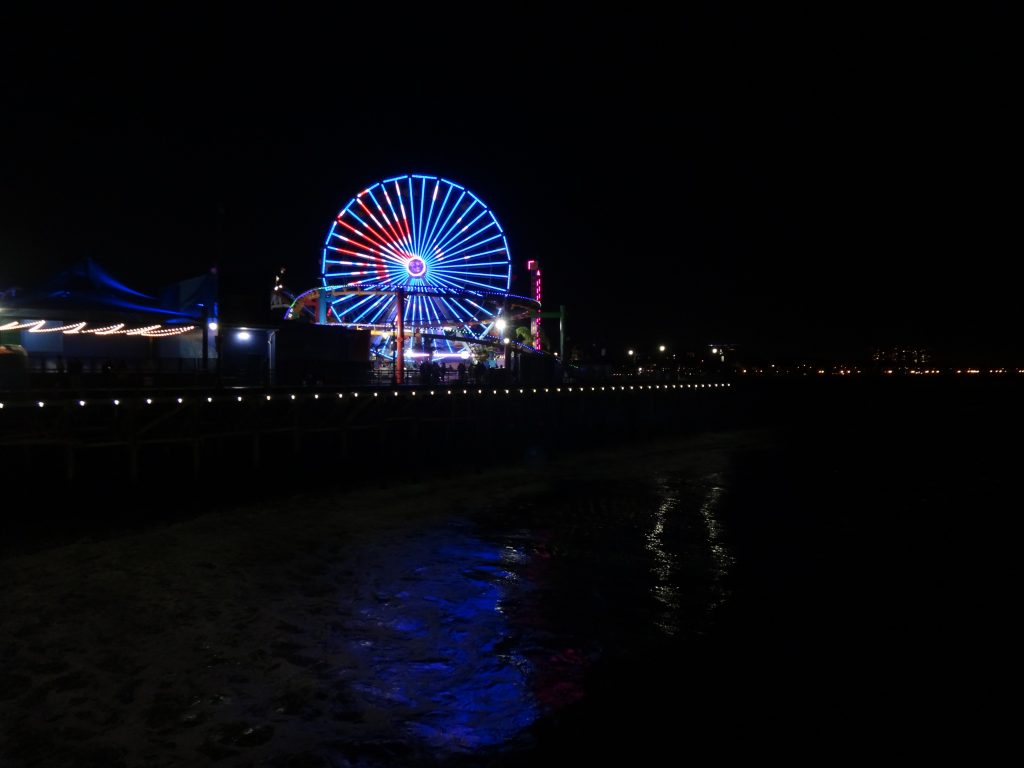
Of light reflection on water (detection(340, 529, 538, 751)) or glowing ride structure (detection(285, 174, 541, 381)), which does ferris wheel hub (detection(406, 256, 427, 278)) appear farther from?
light reflection on water (detection(340, 529, 538, 751))

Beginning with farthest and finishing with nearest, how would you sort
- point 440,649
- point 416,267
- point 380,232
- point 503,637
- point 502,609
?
point 416,267
point 380,232
point 502,609
point 503,637
point 440,649

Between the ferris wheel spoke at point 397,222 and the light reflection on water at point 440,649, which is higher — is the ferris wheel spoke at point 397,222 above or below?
above

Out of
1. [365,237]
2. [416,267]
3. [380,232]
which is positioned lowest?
[416,267]

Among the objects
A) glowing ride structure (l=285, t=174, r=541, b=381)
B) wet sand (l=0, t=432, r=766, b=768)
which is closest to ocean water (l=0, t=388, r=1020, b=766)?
wet sand (l=0, t=432, r=766, b=768)

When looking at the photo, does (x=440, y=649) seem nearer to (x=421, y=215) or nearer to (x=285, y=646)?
(x=285, y=646)

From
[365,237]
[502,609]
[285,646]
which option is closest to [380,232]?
[365,237]

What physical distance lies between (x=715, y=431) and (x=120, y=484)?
30.0 meters

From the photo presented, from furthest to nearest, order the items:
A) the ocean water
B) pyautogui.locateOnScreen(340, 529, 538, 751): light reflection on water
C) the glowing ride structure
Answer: the glowing ride structure → pyautogui.locateOnScreen(340, 529, 538, 751): light reflection on water → the ocean water

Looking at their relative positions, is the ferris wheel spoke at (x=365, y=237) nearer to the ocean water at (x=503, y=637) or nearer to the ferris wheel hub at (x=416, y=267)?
the ferris wheel hub at (x=416, y=267)

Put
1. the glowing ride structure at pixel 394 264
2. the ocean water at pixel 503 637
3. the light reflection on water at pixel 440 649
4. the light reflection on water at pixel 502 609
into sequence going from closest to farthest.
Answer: the ocean water at pixel 503 637 → the light reflection on water at pixel 440 649 → the light reflection on water at pixel 502 609 → the glowing ride structure at pixel 394 264

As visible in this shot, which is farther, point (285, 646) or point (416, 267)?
point (416, 267)

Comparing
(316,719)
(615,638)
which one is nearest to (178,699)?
(316,719)

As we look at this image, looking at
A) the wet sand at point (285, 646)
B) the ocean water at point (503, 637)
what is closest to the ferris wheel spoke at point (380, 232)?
the ocean water at point (503, 637)

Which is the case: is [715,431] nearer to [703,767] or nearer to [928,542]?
[928,542]
